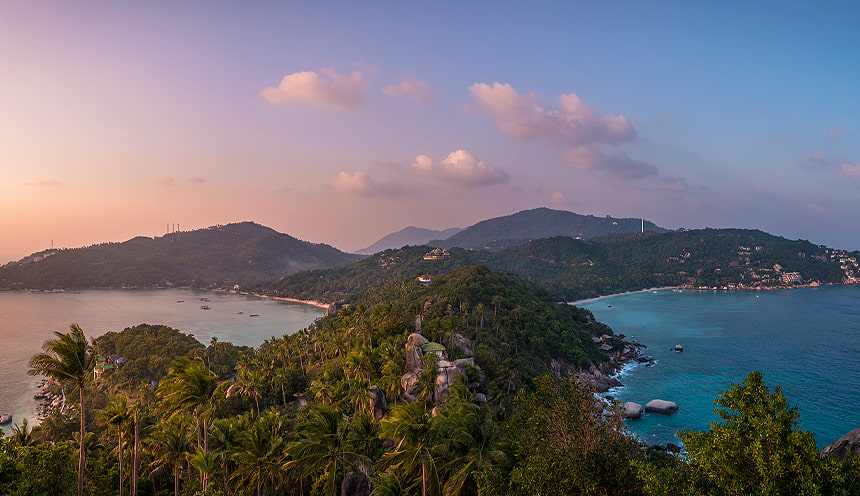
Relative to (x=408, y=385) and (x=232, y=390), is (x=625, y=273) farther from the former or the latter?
(x=232, y=390)

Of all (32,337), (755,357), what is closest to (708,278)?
(755,357)

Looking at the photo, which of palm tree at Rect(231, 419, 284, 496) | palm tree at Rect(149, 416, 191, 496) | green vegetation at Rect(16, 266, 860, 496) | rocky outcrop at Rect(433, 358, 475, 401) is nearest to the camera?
green vegetation at Rect(16, 266, 860, 496)

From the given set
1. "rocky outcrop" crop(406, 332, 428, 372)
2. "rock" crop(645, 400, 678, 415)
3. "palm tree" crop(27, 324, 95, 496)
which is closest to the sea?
"rocky outcrop" crop(406, 332, 428, 372)

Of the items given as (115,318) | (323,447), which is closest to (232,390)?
(323,447)

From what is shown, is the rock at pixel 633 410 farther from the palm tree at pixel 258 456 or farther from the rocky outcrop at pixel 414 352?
the palm tree at pixel 258 456

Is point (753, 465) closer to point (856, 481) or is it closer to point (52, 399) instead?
point (856, 481)

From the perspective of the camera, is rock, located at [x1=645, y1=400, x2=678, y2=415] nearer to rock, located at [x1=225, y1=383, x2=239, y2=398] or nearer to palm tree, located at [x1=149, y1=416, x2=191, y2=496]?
rock, located at [x1=225, y1=383, x2=239, y2=398]
